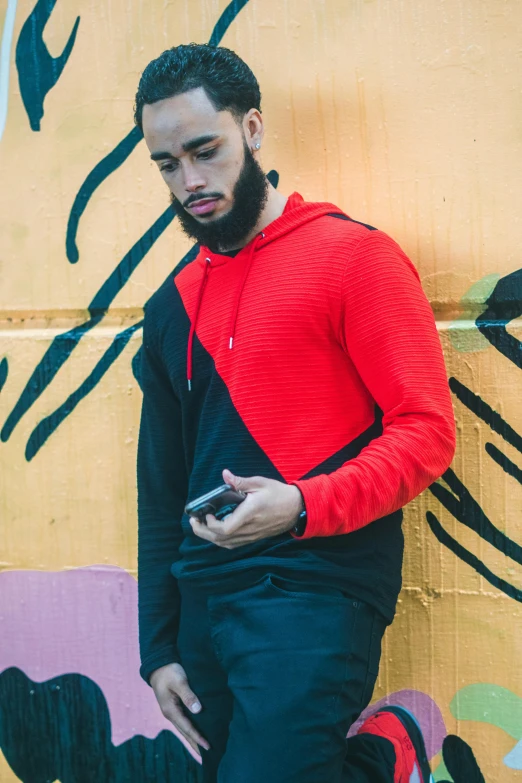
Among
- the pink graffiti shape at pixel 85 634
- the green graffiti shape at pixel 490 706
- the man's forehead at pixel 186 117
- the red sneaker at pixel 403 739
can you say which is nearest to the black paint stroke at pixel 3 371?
the pink graffiti shape at pixel 85 634

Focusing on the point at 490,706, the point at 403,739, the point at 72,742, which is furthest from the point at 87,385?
the point at 490,706

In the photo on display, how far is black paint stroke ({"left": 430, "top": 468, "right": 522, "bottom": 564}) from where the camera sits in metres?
1.95

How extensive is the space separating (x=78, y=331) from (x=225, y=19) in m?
0.98

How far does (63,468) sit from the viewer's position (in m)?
2.36

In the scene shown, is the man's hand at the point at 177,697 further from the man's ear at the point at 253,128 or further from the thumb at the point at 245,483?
the man's ear at the point at 253,128

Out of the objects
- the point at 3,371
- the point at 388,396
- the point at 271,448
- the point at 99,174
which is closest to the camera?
the point at 388,396

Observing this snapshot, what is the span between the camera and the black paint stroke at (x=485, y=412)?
6.37 feet

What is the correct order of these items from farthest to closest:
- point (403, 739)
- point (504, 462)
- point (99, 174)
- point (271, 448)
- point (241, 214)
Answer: point (99, 174) < point (504, 462) < point (403, 739) < point (241, 214) < point (271, 448)

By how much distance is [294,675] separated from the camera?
145 cm

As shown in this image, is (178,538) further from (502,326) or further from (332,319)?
(502,326)

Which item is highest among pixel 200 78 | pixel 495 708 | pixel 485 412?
pixel 200 78

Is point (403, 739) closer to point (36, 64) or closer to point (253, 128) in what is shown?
point (253, 128)

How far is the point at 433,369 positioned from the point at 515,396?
21.5 inches

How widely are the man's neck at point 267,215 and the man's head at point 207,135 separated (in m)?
0.02
